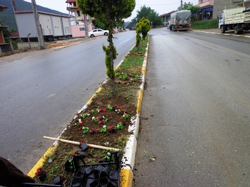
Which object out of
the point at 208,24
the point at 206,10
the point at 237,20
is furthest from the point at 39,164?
the point at 206,10

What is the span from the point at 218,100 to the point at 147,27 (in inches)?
472

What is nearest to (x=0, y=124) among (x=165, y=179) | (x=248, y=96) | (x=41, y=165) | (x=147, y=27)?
(x=41, y=165)

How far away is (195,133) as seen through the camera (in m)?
3.30

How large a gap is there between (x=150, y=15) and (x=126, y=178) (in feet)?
238

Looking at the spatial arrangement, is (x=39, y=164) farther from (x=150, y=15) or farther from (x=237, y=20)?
(x=150, y=15)

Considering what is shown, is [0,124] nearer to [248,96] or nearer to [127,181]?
[127,181]

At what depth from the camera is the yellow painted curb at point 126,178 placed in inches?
86.7

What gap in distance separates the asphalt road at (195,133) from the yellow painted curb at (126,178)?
4.2 inches

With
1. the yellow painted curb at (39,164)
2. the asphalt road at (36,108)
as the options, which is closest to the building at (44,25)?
the asphalt road at (36,108)

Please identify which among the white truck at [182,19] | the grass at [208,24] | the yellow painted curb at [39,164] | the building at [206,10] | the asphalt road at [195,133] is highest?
the building at [206,10]

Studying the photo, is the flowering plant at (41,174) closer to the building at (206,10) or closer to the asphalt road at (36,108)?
the asphalt road at (36,108)

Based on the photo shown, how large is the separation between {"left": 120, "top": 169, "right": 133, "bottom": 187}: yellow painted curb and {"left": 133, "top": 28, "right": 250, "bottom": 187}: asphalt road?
105 millimetres

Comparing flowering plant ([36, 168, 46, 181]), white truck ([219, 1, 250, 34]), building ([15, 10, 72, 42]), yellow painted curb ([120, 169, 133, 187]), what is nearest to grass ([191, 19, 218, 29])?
white truck ([219, 1, 250, 34])

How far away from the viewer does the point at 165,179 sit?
2.39 metres
